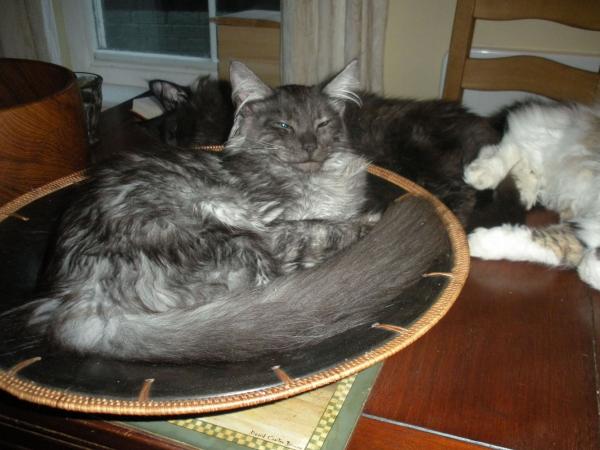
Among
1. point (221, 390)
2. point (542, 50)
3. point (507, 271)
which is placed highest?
point (542, 50)

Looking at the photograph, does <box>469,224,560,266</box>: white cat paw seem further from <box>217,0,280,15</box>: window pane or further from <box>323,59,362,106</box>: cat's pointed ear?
<box>217,0,280,15</box>: window pane

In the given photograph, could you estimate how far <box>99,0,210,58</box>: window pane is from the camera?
325 cm

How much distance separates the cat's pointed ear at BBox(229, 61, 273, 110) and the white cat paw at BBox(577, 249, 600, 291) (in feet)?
3.60

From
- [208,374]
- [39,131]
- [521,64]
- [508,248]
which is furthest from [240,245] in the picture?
[521,64]

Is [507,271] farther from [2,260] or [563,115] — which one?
[2,260]

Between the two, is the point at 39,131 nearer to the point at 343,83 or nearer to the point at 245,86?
the point at 245,86

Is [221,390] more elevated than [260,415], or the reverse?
[221,390]

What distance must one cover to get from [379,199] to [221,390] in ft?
3.20

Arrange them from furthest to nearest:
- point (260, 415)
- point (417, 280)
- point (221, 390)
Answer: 1. point (417, 280)
2. point (260, 415)
3. point (221, 390)

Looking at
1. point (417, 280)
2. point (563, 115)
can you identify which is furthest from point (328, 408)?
point (563, 115)

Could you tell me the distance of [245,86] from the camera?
1538 mm

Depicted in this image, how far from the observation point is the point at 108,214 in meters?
1.14

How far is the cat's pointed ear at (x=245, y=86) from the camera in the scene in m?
1.49

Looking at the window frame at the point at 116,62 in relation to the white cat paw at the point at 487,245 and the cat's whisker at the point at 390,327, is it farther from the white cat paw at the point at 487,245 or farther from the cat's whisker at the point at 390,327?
the cat's whisker at the point at 390,327
